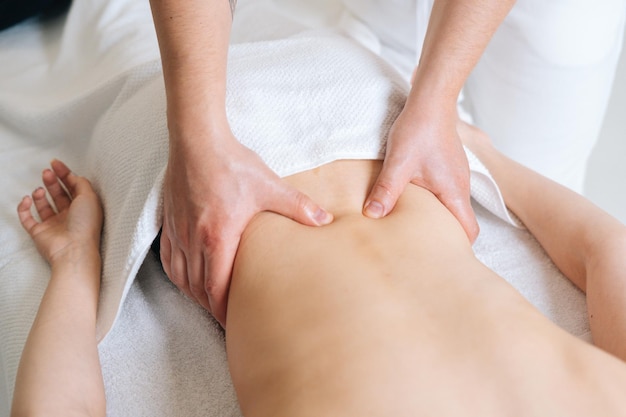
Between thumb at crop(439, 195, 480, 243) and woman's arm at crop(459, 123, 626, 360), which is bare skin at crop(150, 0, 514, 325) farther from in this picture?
woman's arm at crop(459, 123, 626, 360)

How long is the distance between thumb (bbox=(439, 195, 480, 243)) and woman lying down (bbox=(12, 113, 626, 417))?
26 mm

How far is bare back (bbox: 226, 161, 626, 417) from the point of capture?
783 mm

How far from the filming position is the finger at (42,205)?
1.31 m

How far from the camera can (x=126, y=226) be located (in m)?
1.16

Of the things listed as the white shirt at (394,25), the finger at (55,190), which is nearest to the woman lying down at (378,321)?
the finger at (55,190)

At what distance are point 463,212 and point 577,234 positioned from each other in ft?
0.62

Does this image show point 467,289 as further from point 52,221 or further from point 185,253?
point 52,221

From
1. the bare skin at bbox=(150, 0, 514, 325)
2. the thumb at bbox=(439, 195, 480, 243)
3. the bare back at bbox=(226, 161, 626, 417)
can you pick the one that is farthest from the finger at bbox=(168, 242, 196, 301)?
the thumb at bbox=(439, 195, 480, 243)

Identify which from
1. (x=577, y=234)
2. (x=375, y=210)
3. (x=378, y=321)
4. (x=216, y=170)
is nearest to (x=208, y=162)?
(x=216, y=170)

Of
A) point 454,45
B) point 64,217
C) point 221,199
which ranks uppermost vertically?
point 454,45

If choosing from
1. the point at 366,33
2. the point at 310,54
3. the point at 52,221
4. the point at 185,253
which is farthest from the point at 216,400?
the point at 366,33

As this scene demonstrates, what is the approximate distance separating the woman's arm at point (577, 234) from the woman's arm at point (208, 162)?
0.42 metres

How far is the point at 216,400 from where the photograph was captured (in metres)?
1.05

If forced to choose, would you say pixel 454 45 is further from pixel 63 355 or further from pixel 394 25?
pixel 63 355
